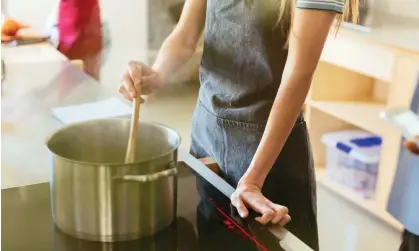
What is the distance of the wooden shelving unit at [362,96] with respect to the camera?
1960mm

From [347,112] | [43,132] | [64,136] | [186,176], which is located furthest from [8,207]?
[347,112]

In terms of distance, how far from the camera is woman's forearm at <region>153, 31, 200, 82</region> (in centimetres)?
113

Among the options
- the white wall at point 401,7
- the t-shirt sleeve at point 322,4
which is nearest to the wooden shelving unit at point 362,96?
the white wall at point 401,7

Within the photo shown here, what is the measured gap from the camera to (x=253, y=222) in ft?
2.59

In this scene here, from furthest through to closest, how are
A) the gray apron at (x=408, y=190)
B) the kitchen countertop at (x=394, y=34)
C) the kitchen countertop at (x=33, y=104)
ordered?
the kitchen countertop at (x=394, y=34)
the gray apron at (x=408, y=190)
the kitchen countertop at (x=33, y=104)

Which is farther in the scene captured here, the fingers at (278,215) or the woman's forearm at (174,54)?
the woman's forearm at (174,54)

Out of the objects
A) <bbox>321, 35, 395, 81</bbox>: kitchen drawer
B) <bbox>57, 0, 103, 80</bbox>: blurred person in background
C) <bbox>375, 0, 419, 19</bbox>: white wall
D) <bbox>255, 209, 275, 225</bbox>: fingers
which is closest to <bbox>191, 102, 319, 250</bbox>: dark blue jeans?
<bbox>255, 209, 275, 225</bbox>: fingers

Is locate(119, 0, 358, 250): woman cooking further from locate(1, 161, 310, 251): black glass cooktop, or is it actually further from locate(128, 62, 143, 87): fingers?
locate(1, 161, 310, 251): black glass cooktop

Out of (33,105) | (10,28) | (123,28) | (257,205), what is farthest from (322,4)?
(123,28)

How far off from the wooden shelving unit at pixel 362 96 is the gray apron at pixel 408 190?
38cm

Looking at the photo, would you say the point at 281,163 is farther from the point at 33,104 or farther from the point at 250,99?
the point at 33,104

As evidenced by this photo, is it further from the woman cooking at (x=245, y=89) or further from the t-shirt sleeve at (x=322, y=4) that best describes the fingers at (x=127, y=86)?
the t-shirt sleeve at (x=322, y=4)

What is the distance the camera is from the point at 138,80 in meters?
0.95

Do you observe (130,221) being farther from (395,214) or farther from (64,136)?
(395,214)
